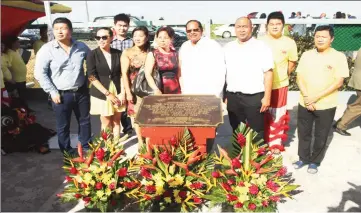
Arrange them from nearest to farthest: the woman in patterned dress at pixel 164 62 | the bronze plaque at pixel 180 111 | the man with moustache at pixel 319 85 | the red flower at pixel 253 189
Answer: the red flower at pixel 253 189 < the bronze plaque at pixel 180 111 < the man with moustache at pixel 319 85 < the woman in patterned dress at pixel 164 62

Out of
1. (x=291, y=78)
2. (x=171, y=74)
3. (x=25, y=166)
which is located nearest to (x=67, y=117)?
(x=25, y=166)

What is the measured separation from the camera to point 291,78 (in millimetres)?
6672

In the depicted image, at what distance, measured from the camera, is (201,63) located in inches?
137

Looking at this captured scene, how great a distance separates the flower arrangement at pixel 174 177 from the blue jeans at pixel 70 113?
53.5 inches

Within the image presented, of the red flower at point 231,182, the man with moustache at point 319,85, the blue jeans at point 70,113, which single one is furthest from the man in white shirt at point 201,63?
the blue jeans at point 70,113

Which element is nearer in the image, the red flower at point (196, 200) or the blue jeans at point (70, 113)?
the red flower at point (196, 200)

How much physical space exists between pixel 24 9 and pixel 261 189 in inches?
231

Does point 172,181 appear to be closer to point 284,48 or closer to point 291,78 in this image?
point 284,48

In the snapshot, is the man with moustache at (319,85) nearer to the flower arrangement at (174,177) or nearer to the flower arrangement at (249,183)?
the flower arrangement at (249,183)

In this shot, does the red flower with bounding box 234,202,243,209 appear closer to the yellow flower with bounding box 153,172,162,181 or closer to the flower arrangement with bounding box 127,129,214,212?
the flower arrangement with bounding box 127,129,214,212

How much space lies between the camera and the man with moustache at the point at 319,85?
3.29 metres

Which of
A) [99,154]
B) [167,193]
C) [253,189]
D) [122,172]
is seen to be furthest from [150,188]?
[253,189]

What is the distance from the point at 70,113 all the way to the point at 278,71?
258cm

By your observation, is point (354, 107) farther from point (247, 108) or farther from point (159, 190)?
point (159, 190)
